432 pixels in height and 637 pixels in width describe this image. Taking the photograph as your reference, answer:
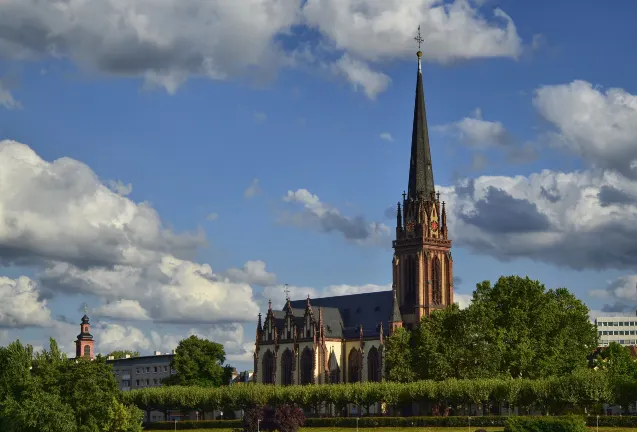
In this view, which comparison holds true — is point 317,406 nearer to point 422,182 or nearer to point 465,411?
point 465,411

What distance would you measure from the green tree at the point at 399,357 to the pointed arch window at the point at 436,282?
12399 mm

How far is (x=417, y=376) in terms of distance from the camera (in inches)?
6240

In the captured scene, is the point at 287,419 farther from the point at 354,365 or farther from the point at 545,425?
the point at 354,365

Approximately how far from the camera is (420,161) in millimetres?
185000

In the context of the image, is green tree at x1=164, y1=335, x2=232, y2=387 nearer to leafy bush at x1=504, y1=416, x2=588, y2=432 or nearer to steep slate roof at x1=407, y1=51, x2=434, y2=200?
steep slate roof at x1=407, y1=51, x2=434, y2=200

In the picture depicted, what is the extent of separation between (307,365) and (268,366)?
10651 mm

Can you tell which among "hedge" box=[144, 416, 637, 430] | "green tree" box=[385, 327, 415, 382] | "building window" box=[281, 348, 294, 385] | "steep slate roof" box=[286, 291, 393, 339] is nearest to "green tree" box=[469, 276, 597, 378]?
"green tree" box=[385, 327, 415, 382]

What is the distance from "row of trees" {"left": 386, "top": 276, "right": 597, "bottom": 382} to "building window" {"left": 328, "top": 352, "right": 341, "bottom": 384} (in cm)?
2931

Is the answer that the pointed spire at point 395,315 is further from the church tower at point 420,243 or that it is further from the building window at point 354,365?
the building window at point 354,365

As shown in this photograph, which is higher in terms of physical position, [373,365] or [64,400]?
[373,365]

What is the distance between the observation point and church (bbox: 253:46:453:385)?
17938cm

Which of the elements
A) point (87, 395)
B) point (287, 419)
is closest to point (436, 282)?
point (287, 419)

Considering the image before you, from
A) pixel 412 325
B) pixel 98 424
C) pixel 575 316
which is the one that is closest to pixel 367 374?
pixel 412 325

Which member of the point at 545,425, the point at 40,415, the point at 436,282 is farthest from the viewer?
the point at 436,282
